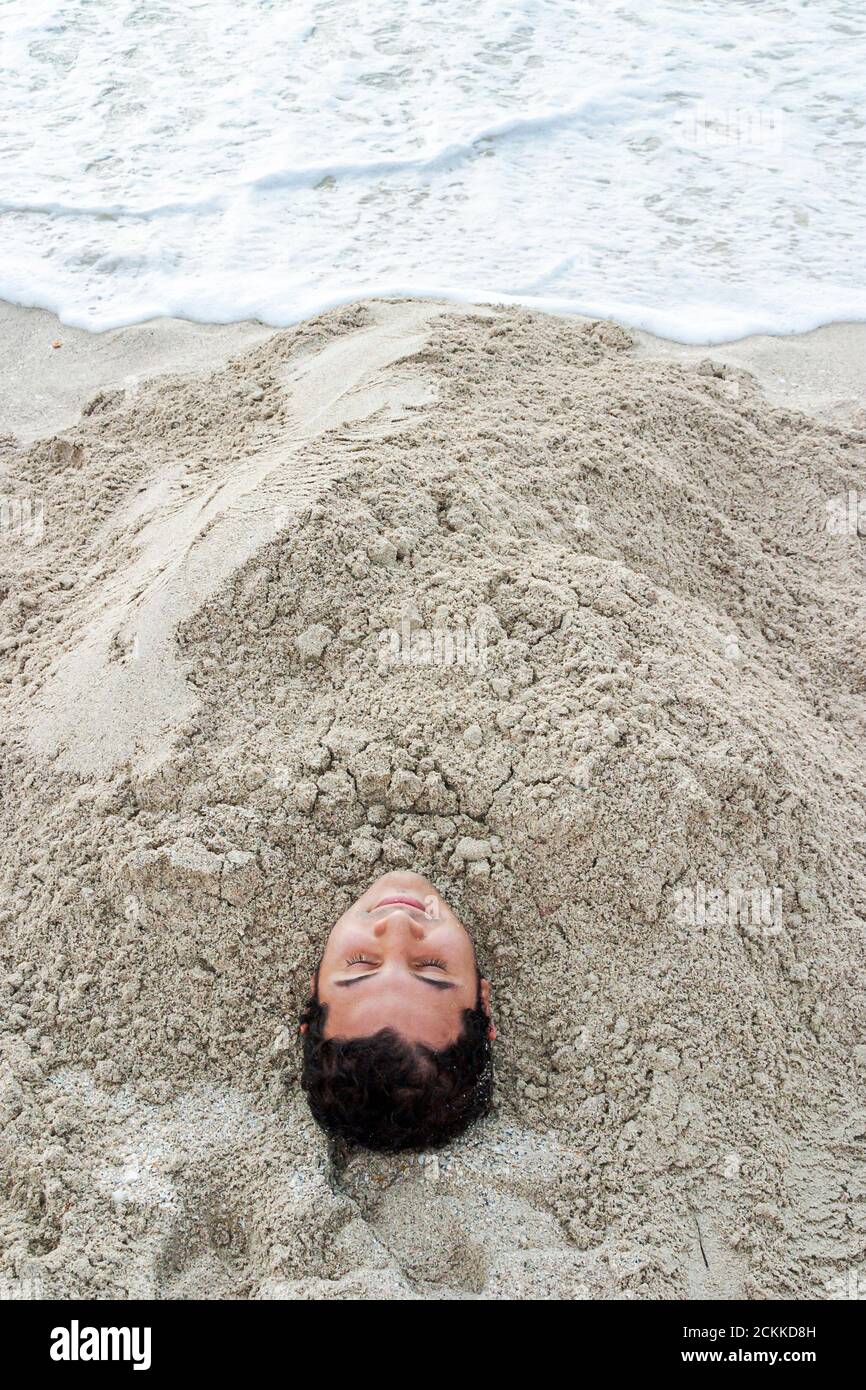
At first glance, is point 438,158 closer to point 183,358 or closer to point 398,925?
point 183,358

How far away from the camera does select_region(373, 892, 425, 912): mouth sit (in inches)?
88.7

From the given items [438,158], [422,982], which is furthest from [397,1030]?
[438,158]

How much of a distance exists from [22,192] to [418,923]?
212 inches

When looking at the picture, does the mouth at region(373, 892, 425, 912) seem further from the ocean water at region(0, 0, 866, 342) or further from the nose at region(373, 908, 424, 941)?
the ocean water at region(0, 0, 866, 342)

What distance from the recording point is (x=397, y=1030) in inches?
81.4

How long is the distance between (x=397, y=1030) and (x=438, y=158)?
534 cm

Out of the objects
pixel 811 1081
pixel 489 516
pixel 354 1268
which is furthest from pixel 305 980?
pixel 489 516

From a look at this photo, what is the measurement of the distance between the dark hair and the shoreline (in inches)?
121

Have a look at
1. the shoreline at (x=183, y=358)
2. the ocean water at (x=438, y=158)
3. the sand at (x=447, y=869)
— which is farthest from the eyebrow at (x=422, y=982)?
the ocean water at (x=438, y=158)

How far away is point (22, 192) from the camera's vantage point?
5.78 meters

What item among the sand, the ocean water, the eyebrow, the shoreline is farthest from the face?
the ocean water

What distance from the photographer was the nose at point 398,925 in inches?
84.6

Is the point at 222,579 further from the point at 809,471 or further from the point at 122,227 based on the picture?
the point at 122,227

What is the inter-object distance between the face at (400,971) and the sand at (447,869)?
22cm
